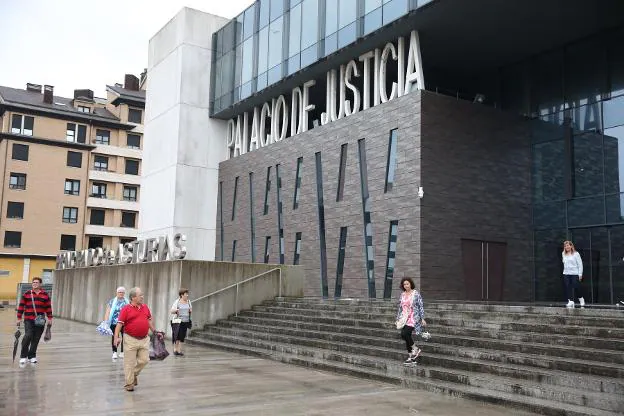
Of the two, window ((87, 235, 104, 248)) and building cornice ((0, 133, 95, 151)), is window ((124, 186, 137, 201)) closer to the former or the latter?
window ((87, 235, 104, 248))

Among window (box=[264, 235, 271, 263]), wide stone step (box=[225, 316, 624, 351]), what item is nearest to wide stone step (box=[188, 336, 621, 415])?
wide stone step (box=[225, 316, 624, 351])

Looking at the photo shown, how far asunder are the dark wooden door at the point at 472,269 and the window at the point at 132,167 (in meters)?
47.8

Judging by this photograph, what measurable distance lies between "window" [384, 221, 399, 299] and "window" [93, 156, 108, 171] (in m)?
45.9

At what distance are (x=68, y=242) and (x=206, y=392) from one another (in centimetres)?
5352

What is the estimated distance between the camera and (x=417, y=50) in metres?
23.2

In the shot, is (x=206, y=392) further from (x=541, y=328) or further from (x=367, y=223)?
(x=367, y=223)

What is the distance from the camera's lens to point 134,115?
2539 inches

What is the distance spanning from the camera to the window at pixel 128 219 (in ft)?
206

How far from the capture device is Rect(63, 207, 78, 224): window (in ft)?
195

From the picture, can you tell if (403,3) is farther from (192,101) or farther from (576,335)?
(192,101)

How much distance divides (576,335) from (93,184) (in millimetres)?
56962

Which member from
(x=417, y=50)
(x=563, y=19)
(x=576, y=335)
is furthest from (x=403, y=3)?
(x=576, y=335)

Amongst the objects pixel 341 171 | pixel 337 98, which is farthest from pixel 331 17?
pixel 341 171

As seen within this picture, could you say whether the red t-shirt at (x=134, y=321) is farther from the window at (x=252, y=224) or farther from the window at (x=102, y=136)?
the window at (x=102, y=136)
